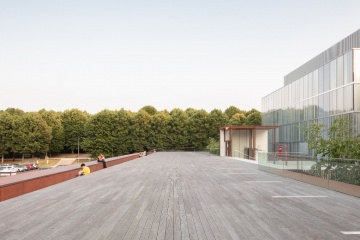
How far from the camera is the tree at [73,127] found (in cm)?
7331

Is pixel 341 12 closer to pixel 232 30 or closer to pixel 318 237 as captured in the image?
pixel 232 30

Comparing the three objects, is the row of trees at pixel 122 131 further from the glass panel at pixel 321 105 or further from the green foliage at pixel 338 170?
the green foliage at pixel 338 170

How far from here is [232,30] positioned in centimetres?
3150

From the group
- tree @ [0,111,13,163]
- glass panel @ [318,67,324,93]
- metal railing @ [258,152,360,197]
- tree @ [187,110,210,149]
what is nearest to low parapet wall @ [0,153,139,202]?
metal railing @ [258,152,360,197]

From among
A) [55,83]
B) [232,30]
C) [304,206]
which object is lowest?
[304,206]

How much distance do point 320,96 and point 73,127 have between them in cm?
5629

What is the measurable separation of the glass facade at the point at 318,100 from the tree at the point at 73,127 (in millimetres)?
44158

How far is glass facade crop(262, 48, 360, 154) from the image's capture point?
2620cm

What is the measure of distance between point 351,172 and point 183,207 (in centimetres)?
534

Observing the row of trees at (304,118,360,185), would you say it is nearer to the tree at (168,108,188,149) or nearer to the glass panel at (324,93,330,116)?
the glass panel at (324,93,330,116)

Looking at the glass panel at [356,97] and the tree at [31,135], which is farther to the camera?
the tree at [31,135]

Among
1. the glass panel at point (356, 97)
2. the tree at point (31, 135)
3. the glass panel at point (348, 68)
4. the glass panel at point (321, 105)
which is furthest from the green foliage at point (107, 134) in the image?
the glass panel at point (356, 97)

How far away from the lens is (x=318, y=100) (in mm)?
32594

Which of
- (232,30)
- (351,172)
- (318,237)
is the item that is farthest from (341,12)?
(318,237)
